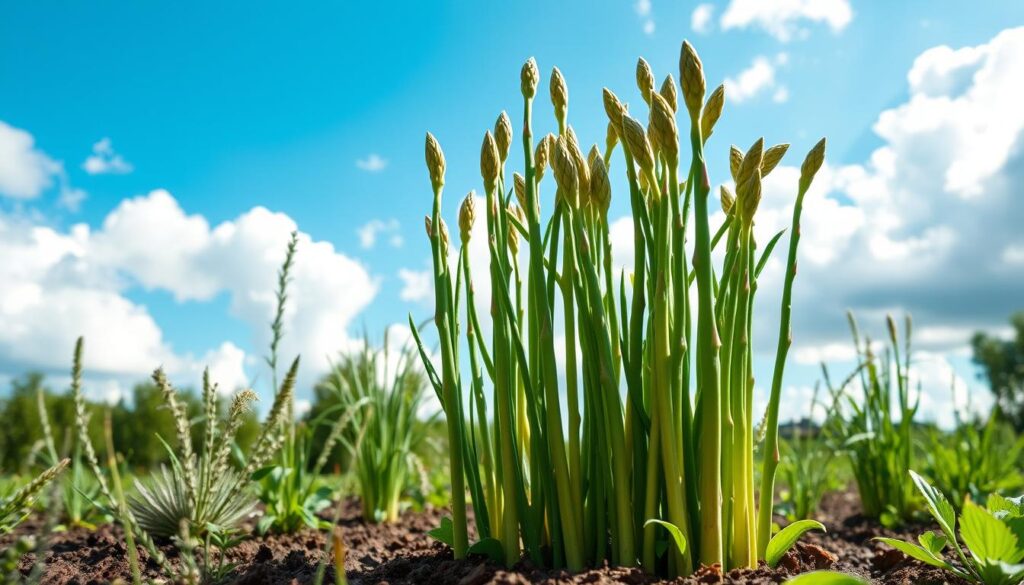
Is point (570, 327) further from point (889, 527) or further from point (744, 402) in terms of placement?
point (889, 527)

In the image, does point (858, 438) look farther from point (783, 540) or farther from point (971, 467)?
point (783, 540)

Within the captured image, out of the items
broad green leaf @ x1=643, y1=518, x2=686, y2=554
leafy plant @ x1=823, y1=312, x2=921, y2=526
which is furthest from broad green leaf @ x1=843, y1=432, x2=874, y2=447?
broad green leaf @ x1=643, y1=518, x2=686, y2=554

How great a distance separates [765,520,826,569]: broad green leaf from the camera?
5.87ft

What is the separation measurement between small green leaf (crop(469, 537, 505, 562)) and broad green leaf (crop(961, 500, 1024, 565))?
3.56ft

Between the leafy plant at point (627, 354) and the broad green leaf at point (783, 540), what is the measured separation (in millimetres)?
42

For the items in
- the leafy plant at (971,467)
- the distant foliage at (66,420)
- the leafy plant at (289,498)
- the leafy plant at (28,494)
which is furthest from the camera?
the distant foliage at (66,420)

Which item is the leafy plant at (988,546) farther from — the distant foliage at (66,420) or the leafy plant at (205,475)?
the distant foliage at (66,420)

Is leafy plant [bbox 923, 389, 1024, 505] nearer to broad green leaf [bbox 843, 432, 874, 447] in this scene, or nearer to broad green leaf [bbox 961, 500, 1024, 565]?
broad green leaf [bbox 843, 432, 874, 447]

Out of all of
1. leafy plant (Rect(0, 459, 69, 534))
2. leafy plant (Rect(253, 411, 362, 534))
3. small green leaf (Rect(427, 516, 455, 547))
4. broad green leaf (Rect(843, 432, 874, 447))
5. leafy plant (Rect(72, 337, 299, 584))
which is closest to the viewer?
leafy plant (Rect(0, 459, 69, 534))

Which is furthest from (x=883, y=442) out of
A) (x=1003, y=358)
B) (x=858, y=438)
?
(x=1003, y=358)

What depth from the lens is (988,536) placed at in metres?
1.68

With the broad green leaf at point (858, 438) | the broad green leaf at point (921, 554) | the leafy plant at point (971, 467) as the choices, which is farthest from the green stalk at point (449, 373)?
the leafy plant at point (971, 467)

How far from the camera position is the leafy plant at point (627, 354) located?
1.62 m

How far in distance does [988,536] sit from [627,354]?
905mm
